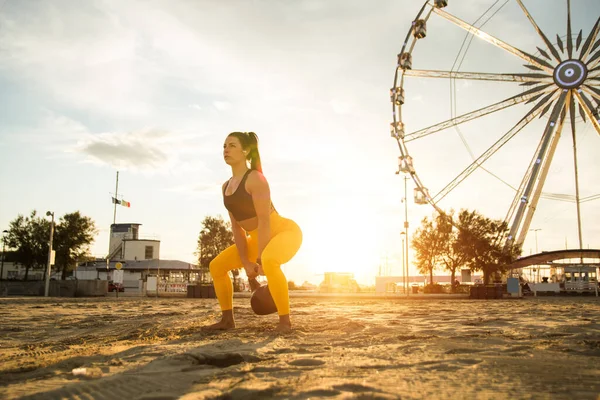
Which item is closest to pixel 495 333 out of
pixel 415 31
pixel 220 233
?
pixel 415 31

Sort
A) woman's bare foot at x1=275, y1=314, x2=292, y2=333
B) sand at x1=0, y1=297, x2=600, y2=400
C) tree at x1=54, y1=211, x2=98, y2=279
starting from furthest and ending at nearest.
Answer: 1. tree at x1=54, y1=211, x2=98, y2=279
2. woman's bare foot at x1=275, y1=314, x2=292, y2=333
3. sand at x1=0, y1=297, x2=600, y2=400

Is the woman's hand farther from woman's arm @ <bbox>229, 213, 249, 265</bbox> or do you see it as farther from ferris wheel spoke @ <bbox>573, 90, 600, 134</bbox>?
ferris wheel spoke @ <bbox>573, 90, 600, 134</bbox>

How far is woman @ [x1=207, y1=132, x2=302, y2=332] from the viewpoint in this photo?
495cm

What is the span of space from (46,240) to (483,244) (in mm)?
44297

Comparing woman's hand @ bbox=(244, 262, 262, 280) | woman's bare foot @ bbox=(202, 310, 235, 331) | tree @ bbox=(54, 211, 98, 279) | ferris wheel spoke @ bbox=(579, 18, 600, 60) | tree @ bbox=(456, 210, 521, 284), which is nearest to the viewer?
woman's bare foot @ bbox=(202, 310, 235, 331)

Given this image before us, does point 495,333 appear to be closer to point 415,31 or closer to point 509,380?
point 509,380

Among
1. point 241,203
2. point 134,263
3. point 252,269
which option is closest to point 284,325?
point 252,269

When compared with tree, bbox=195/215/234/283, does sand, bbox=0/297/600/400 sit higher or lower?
lower

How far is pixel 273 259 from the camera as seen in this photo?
4.92m

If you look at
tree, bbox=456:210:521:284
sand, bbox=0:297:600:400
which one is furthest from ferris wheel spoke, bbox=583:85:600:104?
sand, bbox=0:297:600:400

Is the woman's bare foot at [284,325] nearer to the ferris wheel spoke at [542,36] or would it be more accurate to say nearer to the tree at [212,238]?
the ferris wheel spoke at [542,36]

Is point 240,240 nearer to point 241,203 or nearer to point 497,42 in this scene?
point 241,203

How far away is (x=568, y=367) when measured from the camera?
97.5 inches

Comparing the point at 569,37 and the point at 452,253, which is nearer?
the point at 569,37
